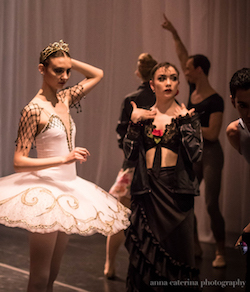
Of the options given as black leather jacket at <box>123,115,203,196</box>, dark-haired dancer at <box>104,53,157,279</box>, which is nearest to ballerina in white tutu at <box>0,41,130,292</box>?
black leather jacket at <box>123,115,203,196</box>

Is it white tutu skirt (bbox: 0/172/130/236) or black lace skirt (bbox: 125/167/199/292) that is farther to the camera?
black lace skirt (bbox: 125/167/199/292)

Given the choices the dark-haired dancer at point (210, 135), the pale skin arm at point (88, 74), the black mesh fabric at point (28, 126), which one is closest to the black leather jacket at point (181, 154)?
the pale skin arm at point (88, 74)

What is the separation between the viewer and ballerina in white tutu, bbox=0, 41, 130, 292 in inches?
77.0

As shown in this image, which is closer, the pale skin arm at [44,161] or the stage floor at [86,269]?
the pale skin arm at [44,161]

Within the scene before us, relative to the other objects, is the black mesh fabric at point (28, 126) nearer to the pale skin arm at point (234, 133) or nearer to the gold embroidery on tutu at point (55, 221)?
the gold embroidery on tutu at point (55, 221)

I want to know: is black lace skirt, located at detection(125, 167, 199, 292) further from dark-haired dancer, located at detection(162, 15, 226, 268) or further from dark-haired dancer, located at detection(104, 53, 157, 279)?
dark-haired dancer, located at detection(162, 15, 226, 268)

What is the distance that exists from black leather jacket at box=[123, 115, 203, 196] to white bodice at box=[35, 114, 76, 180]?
0.61 meters

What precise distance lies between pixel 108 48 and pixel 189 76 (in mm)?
1496

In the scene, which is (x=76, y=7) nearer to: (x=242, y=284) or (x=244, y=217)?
(x=244, y=217)

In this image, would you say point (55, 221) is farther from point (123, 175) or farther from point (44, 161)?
point (123, 175)

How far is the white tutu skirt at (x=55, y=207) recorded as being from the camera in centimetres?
192

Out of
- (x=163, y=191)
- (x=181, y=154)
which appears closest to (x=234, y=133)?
(x=181, y=154)

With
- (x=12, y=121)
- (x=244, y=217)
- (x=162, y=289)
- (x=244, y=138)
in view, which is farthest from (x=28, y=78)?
(x=244, y=138)

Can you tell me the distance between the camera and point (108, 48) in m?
5.01
